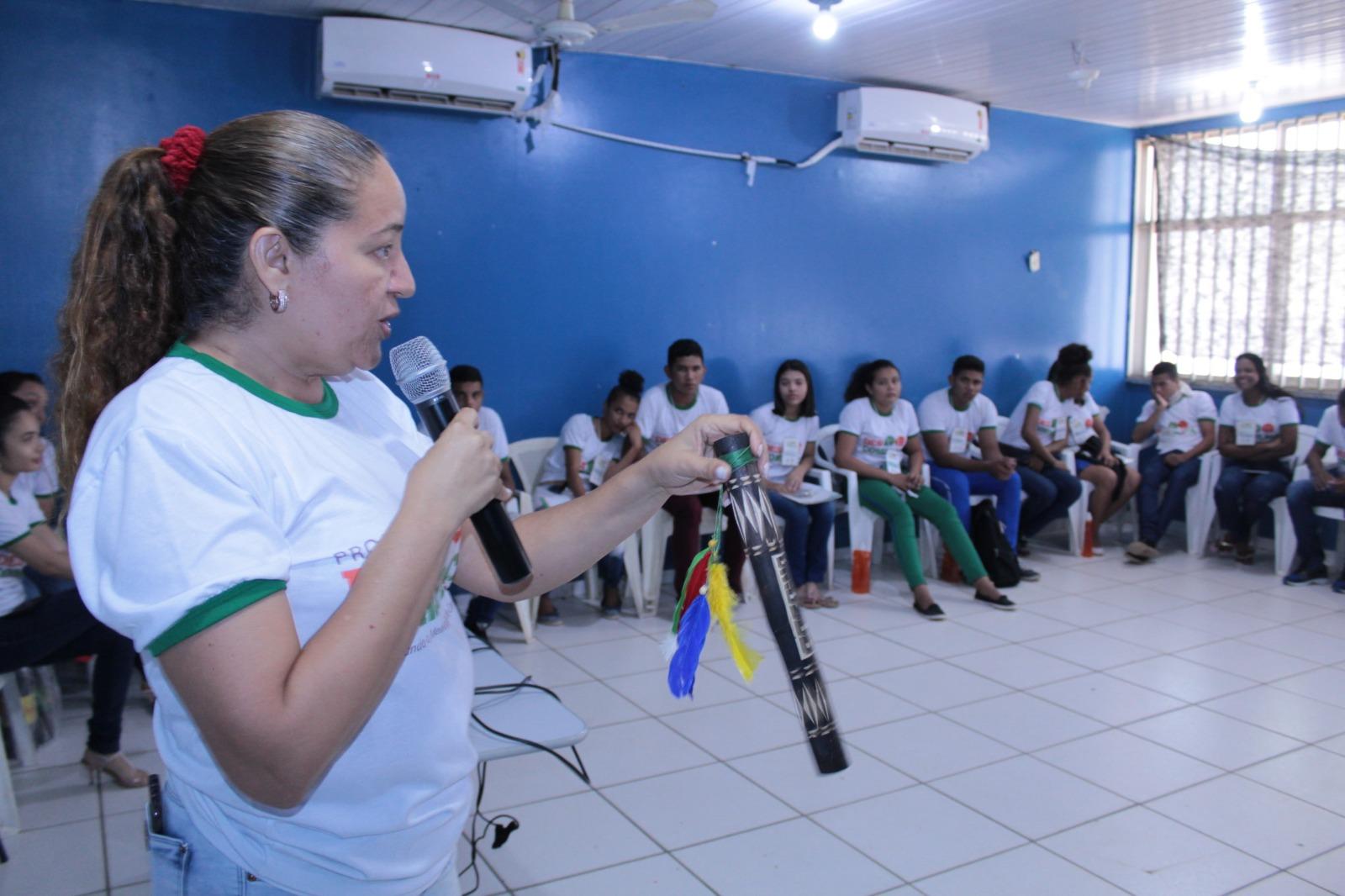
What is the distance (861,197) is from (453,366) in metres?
2.87

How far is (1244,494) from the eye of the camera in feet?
19.5

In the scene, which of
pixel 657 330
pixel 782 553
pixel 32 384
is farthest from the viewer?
pixel 657 330

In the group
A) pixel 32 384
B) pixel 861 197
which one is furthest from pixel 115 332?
pixel 861 197

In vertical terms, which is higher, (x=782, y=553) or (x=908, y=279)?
(x=908, y=279)

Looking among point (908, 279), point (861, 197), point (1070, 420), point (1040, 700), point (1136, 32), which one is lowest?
point (1040, 700)

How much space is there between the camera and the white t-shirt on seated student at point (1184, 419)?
6.32 metres

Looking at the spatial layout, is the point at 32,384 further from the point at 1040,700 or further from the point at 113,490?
the point at 1040,700

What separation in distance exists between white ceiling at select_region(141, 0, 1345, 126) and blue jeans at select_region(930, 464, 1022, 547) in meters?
2.31

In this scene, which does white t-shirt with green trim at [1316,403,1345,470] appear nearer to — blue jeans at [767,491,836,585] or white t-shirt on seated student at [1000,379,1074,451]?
white t-shirt on seated student at [1000,379,1074,451]

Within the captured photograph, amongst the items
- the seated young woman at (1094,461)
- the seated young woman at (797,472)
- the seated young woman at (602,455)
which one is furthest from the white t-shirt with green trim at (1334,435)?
the seated young woman at (602,455)

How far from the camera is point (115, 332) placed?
3.07 feet

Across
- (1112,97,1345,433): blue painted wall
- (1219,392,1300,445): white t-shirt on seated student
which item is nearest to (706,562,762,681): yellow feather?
(1219,392,1300,445): white t-shirt on seated student

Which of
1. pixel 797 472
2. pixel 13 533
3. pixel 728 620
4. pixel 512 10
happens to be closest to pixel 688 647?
pixel 728 620

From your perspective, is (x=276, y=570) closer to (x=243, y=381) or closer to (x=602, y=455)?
(x=243, y=381)
